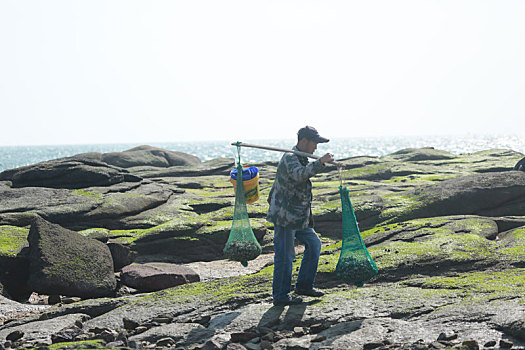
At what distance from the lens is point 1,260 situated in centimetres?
1286

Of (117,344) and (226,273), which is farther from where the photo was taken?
(226,273)

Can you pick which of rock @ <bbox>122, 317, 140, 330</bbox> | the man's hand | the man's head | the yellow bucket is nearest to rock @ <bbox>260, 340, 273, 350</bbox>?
rock @ <bbox>122, 317, 140, 330</bbox>

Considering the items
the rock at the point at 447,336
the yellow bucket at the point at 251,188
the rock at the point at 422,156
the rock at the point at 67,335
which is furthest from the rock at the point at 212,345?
the rock at the point at 422,156

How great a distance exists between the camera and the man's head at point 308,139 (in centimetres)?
859

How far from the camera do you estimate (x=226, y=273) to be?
46.8 ft

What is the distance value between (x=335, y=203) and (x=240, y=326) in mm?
13031

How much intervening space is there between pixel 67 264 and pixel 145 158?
36199 millimetres

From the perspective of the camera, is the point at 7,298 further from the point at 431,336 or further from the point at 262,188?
the point at 262,188

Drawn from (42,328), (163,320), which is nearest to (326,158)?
(163,320)

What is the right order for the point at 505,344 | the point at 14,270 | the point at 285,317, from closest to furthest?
the point at 505,344 < the point at 285,317 < the point at 14,270

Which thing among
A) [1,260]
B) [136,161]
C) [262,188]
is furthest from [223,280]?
[136,161]

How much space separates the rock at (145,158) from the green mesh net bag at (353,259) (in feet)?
127

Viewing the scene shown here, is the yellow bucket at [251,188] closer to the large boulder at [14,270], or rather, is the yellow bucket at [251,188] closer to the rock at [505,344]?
the large boulder at [14,270]

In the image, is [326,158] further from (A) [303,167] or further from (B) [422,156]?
(B) [422,156]
